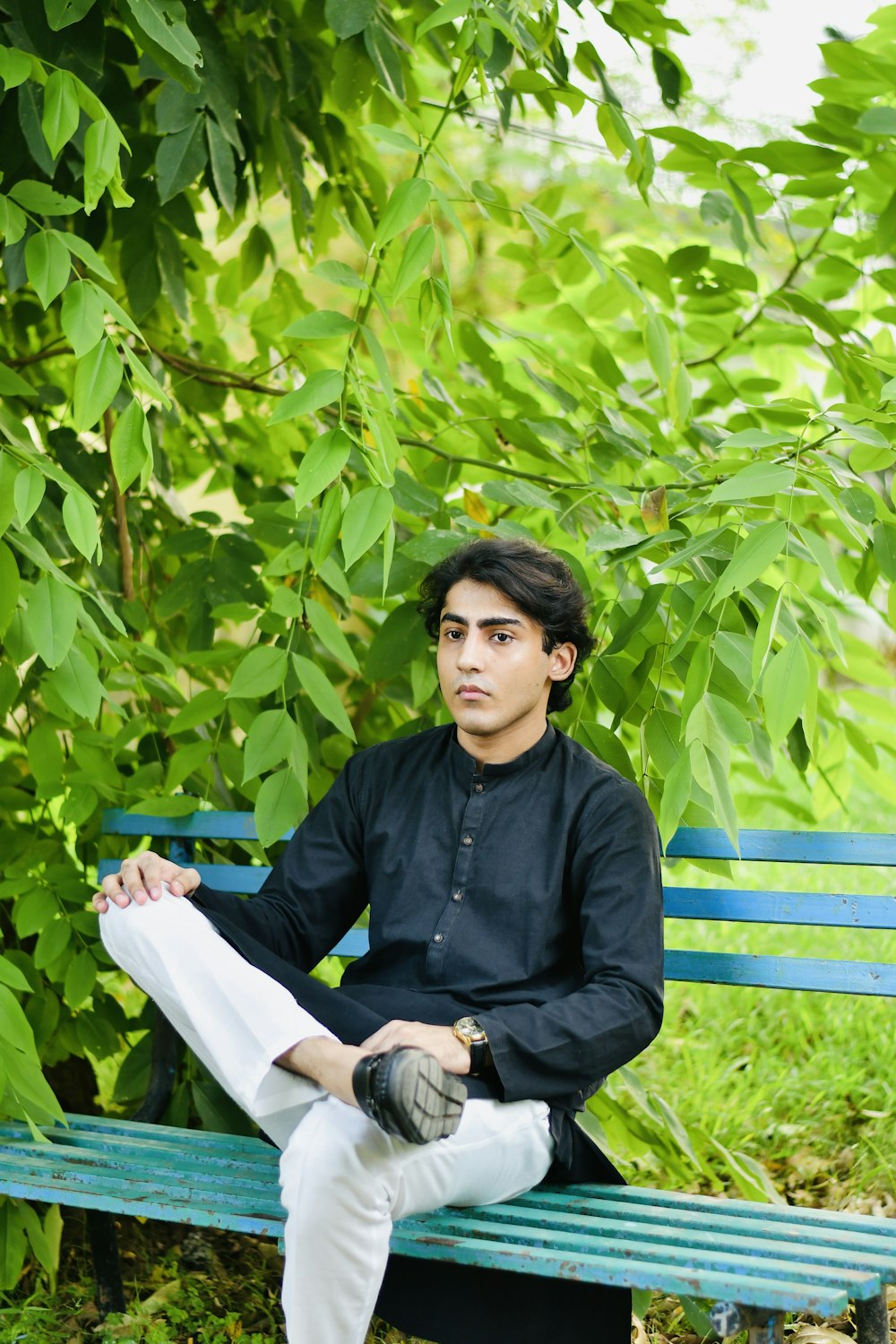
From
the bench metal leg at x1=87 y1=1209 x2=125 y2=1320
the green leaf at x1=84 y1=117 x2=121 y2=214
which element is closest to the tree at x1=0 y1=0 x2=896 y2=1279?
the green leaf at x1=84 y1=117 x2=121 y2=214

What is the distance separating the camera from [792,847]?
94.8 inches

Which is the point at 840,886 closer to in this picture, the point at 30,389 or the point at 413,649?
the point at 413,649

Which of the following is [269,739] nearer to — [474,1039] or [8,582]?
[8,582]

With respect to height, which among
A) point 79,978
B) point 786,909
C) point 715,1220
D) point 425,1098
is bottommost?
point 715,1220

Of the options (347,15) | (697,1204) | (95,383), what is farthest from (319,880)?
(347,15)

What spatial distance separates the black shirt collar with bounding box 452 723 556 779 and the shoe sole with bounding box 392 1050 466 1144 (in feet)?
2.29

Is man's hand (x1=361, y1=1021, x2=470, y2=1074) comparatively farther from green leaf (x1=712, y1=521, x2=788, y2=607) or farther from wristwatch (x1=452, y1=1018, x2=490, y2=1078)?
green leaf (x1=712, y1=521, x2=788, y2=607)

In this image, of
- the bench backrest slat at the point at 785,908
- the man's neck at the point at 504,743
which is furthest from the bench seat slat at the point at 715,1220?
the man's neck at the point at 504,743

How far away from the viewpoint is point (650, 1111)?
2.76 metres

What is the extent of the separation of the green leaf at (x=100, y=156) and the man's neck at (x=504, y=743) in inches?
40.9

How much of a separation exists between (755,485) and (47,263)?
1093 millimetres

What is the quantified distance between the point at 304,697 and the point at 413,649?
0.78 feet

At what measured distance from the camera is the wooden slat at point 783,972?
92.0 inches

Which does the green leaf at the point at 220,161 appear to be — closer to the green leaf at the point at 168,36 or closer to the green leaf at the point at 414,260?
the green leaf at the point at 168,36
